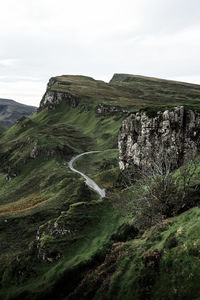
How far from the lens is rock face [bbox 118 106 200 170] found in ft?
203

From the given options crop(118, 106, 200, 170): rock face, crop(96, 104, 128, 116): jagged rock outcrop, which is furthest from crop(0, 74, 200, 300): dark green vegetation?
crop(96, 104, 128, 116): jagged rock outcrop

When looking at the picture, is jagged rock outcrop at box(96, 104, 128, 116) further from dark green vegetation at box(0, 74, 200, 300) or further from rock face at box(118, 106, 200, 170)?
dark green vegetation at box(0, 74, 200, 300)

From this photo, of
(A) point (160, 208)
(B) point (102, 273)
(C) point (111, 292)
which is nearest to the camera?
(C) point (111, 292)

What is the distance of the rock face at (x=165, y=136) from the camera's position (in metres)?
61.9

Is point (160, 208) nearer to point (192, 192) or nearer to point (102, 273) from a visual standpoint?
point (192, 192)

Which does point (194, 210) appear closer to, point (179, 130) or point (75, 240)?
point (75, 240)

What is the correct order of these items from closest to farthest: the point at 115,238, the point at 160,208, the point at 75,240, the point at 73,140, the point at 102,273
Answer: the point at 102,273, the point at 160,208, the point at 115,238, the point at 75,240, the point at 73,140

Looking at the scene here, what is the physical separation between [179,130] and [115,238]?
4290cm

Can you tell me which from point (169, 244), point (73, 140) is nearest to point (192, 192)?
point (169, 244)

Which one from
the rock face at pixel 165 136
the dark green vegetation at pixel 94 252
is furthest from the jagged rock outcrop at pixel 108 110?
the dark green vegetation at pixel 94 252

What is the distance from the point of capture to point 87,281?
2278cm

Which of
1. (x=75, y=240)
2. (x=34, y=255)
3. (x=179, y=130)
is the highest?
(x=179, y=130)

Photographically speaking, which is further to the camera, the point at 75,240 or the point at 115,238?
the point at 75,240

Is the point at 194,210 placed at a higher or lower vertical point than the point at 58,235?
higher
